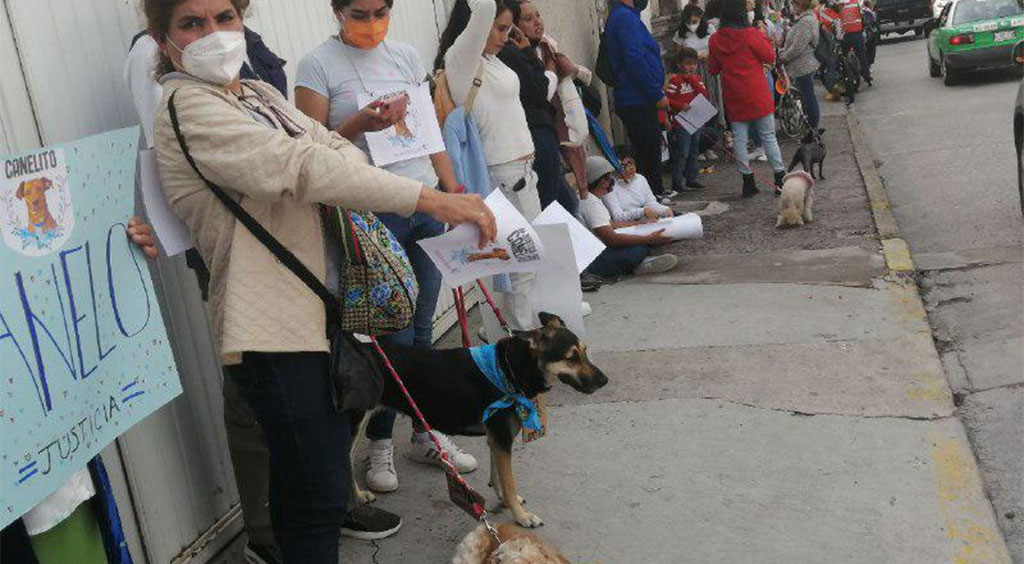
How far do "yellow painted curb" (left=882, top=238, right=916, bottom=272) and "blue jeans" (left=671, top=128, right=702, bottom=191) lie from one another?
3252 millimetres

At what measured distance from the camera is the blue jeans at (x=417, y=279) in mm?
3982

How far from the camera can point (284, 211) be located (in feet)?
8.56

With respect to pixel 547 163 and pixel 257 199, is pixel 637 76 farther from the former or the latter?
pixel 257 199

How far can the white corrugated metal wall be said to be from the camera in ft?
9.98

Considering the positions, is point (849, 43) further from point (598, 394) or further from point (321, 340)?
point (321, 340)

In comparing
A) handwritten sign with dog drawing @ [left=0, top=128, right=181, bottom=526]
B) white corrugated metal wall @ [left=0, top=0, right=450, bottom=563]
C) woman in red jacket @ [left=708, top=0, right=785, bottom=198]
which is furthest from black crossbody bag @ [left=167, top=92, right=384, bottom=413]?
woman in red jacket @ [left=708, top=0, right=785, bottom=198]

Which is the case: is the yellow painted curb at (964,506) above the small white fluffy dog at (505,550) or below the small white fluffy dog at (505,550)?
below

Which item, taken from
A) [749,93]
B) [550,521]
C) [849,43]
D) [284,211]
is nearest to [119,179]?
[284,211]

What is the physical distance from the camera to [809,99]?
Result: 1230 centimetres

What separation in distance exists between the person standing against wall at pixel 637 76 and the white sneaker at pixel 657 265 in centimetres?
241

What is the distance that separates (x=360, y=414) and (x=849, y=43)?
16073 millimetres

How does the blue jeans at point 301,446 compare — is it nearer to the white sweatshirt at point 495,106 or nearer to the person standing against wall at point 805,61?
the white sweatshirt at point 495,106

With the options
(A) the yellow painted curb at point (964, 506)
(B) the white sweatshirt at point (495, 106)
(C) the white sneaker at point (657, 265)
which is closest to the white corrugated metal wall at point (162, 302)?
(B) the white sweatshirt at point (495, 106)

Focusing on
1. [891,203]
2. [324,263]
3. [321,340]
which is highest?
[324,263]
